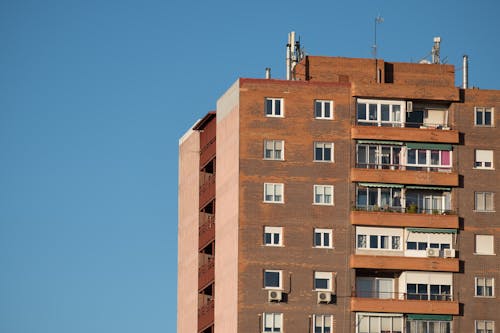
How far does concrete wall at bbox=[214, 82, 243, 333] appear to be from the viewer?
517ft

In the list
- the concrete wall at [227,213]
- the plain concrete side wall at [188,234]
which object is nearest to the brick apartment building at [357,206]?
the concrete wall at [227,213]

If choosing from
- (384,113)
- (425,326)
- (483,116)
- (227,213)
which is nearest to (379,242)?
(425,326)

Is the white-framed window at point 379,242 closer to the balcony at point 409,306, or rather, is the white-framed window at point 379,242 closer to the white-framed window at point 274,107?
the balcony at point 409,306

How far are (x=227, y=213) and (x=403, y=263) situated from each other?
14858 millimetres

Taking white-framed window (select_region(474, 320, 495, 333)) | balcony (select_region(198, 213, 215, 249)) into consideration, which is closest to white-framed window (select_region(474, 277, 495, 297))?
white-framed window (select_region(474, 320, 495, 333))

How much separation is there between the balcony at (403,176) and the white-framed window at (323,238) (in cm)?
472

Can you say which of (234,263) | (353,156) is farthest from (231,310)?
(353,156)

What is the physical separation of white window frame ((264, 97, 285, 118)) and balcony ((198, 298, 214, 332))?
18844 mm

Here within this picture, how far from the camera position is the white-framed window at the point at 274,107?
158000mm

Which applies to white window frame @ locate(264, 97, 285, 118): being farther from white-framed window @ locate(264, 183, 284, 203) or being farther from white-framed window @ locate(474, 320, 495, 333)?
white-framed window @ locate(474, 320, 495, 333)

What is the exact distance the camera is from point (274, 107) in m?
158

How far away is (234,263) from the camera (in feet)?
516

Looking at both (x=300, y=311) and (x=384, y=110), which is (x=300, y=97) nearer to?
(x=384, y=110)

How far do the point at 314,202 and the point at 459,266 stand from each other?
41.7 feet
